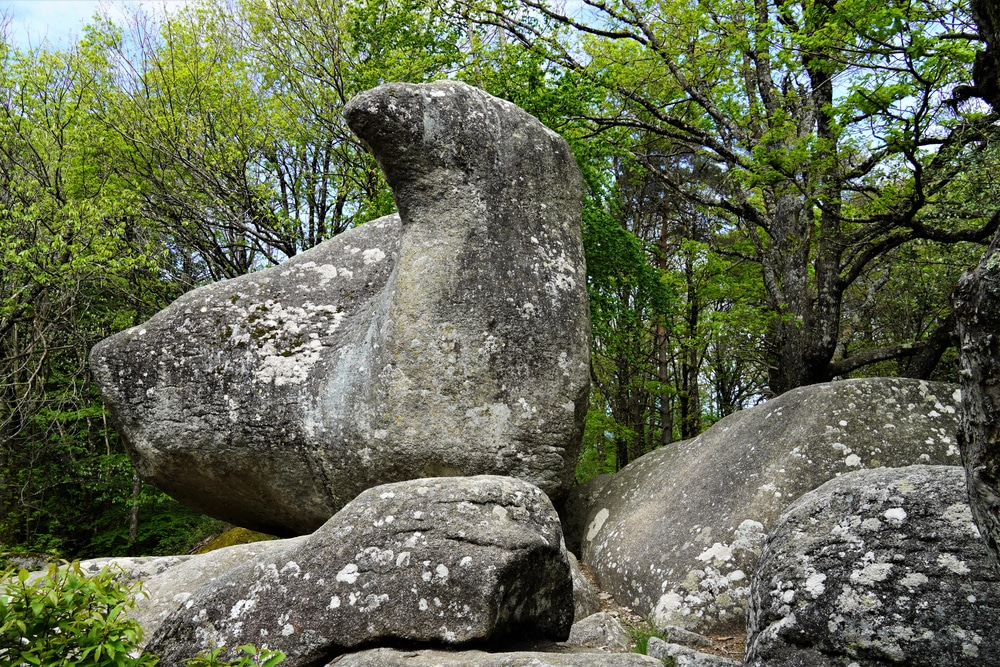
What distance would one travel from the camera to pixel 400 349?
7.20m

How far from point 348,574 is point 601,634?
2.48m

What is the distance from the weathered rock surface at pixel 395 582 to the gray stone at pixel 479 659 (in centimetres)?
12

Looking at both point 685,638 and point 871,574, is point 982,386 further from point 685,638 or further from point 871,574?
point 685,638

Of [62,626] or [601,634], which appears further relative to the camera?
[601,634]

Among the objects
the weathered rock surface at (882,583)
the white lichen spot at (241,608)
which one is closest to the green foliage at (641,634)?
the weathered rock surface at (882,583)

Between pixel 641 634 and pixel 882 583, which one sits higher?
pixel 882 583

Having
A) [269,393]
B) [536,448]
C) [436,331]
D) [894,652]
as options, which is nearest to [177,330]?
[269,393]

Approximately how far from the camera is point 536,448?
7.20 meters

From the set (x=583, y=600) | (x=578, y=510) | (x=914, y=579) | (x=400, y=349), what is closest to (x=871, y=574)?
(x=914, y=579)

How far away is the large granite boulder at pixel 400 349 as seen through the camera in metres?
7.13

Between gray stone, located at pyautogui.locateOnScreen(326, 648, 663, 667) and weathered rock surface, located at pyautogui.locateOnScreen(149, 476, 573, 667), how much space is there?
115 mm

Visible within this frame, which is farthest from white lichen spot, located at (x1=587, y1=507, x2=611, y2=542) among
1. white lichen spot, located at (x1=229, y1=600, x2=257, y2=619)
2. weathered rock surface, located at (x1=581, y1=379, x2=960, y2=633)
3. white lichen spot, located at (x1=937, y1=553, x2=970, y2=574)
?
white lichen spot, located at (x1=937, y1=553, x2=970, y2=574)

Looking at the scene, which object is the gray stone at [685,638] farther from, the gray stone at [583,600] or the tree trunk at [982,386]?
the tree trunk at [982,386]

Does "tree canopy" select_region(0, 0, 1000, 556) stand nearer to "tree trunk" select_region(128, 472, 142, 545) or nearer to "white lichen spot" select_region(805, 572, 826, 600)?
"tree trunk" select_region(128, 472, 142, 545)
